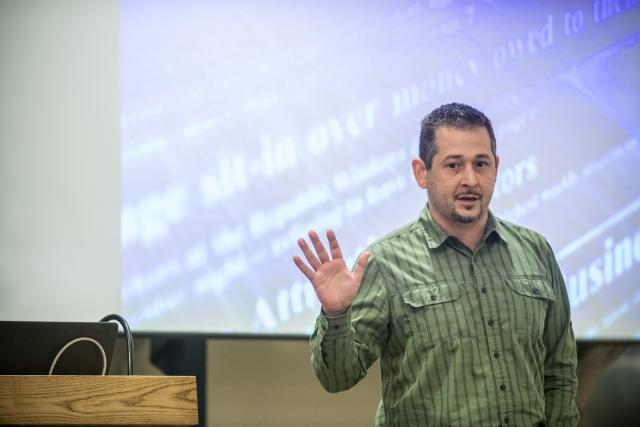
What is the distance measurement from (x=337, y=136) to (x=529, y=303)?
1.48 metres

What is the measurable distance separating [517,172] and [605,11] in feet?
2.78

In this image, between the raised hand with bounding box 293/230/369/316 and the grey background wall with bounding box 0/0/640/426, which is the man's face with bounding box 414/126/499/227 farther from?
the grey background wall with bounding box 0/0/640/426

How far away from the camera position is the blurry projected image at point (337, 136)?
3434mm

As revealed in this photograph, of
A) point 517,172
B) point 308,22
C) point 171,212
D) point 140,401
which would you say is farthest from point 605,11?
point 140,401

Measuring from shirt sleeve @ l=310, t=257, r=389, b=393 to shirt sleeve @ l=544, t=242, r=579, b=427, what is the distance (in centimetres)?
46

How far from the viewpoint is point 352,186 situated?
351 cm

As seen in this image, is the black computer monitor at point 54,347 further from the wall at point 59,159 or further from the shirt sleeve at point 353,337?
the wall at point 59,159

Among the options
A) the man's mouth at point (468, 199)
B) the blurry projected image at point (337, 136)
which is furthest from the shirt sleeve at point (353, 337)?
the blurry projected image at point (337, 136)

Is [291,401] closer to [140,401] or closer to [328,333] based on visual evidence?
[328,333]

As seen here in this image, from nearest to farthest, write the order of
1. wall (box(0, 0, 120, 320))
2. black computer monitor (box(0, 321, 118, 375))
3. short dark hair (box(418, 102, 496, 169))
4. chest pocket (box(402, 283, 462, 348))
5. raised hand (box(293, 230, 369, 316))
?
black computer monitor (box(0, 321, 118, 375))
raised hand (box(293, 230, 369, 316))
chest pocket (box(402, 283, 462, 348))
short dark hair (box(418, 102, 496, 169))
wall (box(0, 0, 120, 320))

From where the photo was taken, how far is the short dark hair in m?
2.31

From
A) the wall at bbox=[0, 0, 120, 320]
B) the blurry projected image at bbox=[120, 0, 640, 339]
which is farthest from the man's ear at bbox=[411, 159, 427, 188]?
the wall at bbox=[0, 0, 120, 320]

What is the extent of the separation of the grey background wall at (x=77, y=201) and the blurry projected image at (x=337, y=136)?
94 millimetres

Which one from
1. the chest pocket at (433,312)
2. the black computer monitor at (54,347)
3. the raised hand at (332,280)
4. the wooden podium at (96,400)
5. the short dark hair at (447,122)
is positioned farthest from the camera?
the short dark hair at (447,122)
